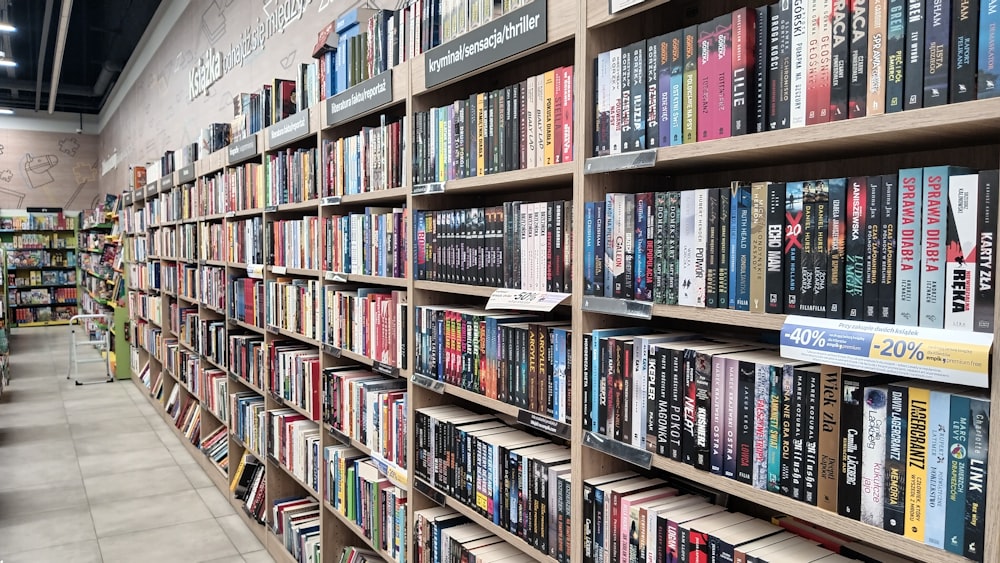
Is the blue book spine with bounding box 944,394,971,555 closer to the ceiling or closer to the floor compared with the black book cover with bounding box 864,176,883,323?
closer to the floor

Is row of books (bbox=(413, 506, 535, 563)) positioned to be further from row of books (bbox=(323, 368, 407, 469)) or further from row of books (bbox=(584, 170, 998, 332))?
row of books (bbox=(584, 170, 998, 332))

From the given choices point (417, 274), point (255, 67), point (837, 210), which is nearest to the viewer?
point (837, 210)

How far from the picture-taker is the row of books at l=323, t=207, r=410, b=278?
2.59 meters

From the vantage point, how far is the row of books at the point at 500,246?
5.97 feet

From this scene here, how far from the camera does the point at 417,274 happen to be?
2463 millimetres

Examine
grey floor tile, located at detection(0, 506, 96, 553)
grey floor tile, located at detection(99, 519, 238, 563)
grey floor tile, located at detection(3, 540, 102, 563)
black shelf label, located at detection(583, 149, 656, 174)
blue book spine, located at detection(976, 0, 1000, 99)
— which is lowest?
grey floor tile, located at detection(99, 519, 238, 563)

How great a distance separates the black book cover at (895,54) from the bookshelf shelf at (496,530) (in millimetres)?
1348

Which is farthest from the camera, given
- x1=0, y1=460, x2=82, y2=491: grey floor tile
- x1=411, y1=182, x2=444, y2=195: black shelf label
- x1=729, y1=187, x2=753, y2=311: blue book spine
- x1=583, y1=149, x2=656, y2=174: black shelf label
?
x1=0, y1=460, x2=82, y2=491: grey floor tile

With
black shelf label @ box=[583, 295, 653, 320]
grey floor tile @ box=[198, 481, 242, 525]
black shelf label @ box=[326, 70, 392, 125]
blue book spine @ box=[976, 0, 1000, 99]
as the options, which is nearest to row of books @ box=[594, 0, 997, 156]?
blue book spine @ box=[976, 0, 1000, 99]

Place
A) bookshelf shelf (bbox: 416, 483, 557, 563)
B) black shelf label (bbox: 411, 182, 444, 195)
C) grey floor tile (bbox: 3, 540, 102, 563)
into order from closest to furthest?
1. bookshelf shelf (bbox: 416, 483, 557, 563)
2. black shelf label (bbox: 411, 182, 444, 195)
3. grey floor tile (bbox: 3, 540, 102, 563)

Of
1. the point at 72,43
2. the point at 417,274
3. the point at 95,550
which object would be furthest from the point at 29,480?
the point at 72,43

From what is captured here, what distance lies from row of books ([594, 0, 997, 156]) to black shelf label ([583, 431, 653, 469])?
2.24 ft

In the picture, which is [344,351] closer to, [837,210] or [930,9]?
[837,210]

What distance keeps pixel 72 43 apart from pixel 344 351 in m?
10.7
